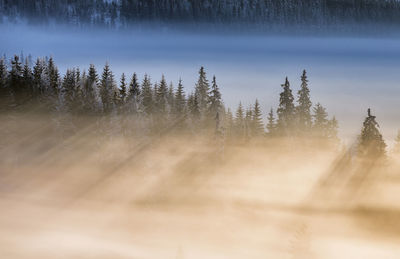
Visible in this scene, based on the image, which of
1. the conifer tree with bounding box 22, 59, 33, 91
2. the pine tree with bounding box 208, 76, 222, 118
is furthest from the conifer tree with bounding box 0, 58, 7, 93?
the pine tree with bounding box 208, 76, 222, 118

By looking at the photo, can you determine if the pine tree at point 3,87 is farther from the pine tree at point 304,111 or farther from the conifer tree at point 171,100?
the pine tree at point 304,111

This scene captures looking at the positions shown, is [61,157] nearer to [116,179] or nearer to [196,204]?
[116,179]

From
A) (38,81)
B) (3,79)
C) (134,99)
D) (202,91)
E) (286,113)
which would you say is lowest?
(286,113)

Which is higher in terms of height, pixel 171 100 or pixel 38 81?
pixel 38 81

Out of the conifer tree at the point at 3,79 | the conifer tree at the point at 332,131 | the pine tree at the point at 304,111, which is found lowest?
the conifer tree at the point at 332,131

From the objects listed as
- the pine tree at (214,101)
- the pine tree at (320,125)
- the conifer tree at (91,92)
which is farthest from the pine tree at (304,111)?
the conifer tree at (91,92)

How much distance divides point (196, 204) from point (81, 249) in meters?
23.2

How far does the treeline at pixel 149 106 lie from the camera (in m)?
60.6

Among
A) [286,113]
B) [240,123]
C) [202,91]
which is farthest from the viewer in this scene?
[202,91]

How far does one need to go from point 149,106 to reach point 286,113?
17.7 m

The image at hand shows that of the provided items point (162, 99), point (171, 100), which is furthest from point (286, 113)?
point (162, 99)

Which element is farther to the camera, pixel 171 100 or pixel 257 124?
pixel 171 100

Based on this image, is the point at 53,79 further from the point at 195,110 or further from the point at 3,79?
the point at 195,110

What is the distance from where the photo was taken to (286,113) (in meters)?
64.8
